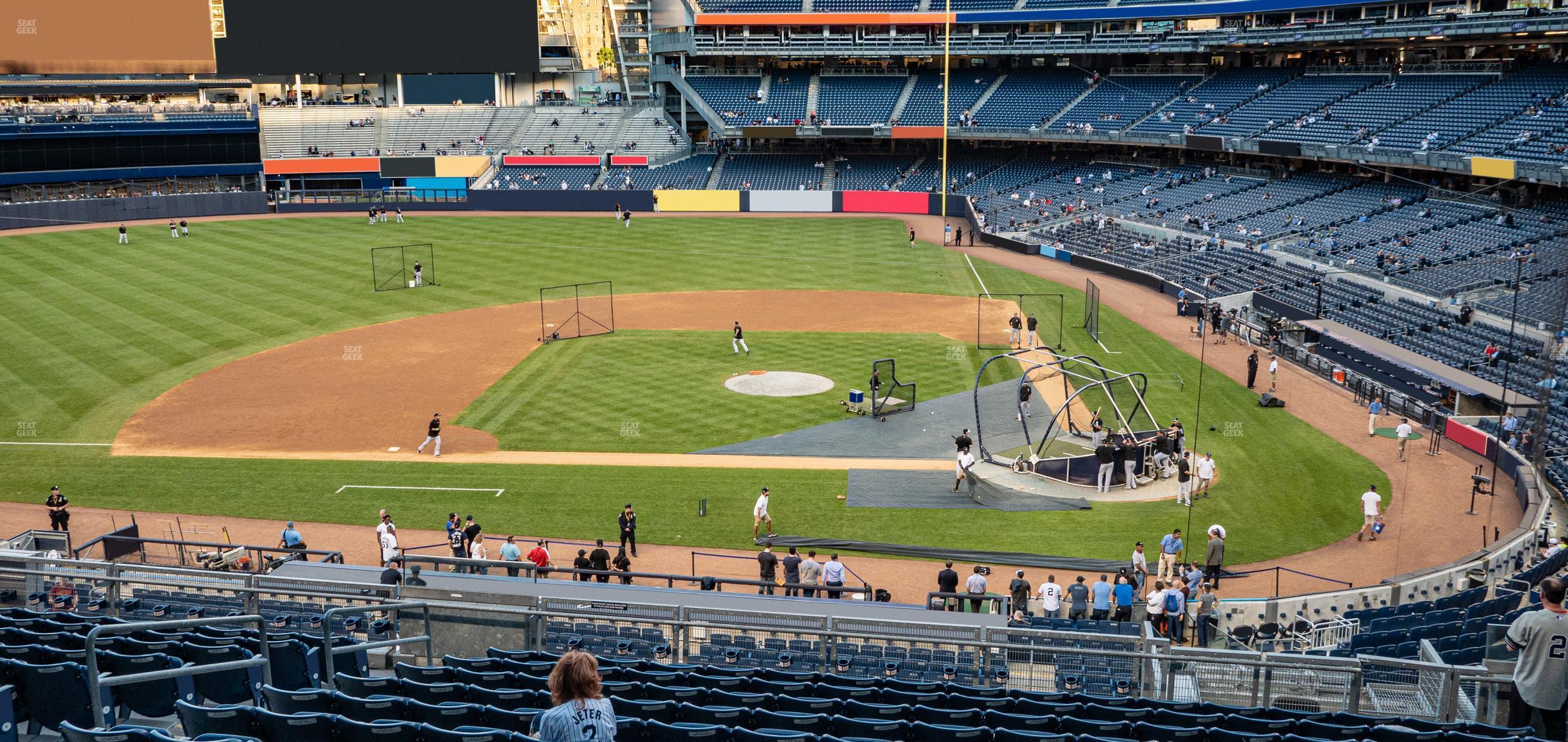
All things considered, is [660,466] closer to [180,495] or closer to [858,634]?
[180,495]

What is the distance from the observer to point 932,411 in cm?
3362

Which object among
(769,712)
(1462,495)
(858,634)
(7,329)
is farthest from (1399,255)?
(7,329)

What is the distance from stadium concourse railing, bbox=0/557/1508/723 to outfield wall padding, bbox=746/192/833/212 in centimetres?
6683

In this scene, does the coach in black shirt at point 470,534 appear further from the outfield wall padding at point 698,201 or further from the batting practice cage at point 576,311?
the outfield wall padding at point 698,201

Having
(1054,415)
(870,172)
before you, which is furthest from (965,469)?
(870,172)

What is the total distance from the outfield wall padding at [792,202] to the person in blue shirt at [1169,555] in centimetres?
6094

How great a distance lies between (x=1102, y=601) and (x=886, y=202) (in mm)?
63492

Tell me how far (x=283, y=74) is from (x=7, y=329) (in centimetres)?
5055

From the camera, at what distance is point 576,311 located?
4697 centimetres

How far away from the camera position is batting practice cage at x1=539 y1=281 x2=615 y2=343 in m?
43.8

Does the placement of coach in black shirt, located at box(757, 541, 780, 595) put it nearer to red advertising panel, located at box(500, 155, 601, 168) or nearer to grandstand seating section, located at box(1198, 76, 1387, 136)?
grandstand seating section, located at box(1198, 76, 1387, 136)

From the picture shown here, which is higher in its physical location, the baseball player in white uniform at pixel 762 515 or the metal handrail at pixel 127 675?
the metal handrail at pixel 127 675

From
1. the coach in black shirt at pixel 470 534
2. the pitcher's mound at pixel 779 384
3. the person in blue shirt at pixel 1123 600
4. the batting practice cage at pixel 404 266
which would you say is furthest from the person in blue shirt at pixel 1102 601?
the batting practice cage at pixel 404 266

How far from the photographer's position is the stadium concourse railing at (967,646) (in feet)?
39.4
